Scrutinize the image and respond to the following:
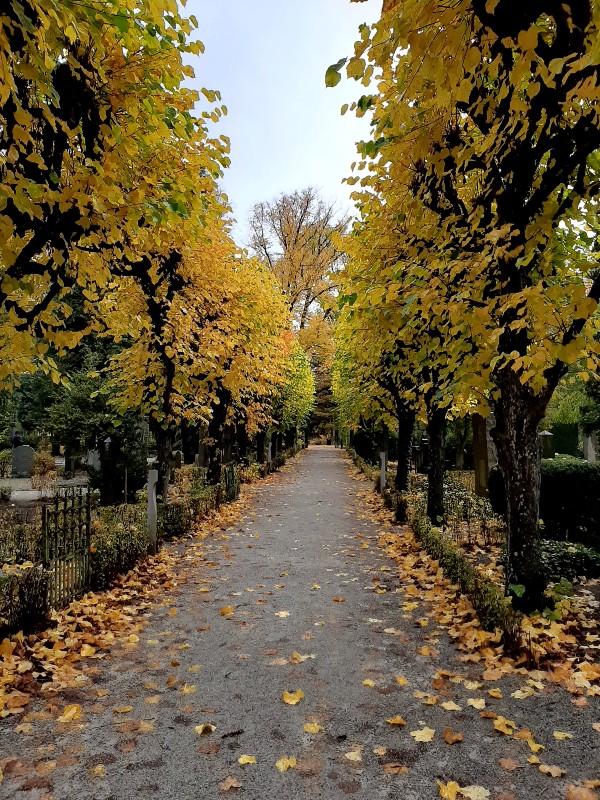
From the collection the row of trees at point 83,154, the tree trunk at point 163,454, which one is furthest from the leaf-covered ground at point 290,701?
the tree trunk at point 163,454

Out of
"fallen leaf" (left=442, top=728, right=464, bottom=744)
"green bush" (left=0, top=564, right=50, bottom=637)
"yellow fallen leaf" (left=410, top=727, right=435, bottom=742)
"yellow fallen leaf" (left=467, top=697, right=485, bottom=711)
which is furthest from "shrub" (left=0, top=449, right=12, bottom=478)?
"fallen leaf" (left=442, top=728, right=464, bottom=744)

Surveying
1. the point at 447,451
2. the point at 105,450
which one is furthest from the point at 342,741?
the point at 447,451

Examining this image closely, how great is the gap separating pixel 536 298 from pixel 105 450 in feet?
44.2

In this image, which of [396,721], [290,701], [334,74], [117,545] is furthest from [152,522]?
[334,74]

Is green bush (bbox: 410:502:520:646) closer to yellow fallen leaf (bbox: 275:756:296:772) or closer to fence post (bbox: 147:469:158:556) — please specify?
yellow fallen leaf (bbox: 275:756:296:772)

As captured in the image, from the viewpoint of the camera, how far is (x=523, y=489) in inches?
232

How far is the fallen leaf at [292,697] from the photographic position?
13.8 ft

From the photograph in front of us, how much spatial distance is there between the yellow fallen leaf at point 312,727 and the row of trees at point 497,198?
2933mm

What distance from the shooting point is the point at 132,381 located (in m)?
12.3

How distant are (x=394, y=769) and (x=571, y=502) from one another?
25.4ft

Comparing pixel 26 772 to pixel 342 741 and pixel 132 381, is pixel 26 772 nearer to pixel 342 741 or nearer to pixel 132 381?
pixel 342 741

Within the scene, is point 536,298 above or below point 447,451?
above

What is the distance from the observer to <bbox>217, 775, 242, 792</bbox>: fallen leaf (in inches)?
124

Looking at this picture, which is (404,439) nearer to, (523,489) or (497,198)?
(523,489)
